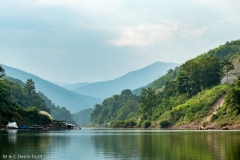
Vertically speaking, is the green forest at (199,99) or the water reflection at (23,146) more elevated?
the green forest at (199,99)

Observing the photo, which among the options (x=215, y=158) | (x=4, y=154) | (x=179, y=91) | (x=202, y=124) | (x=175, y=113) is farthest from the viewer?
(x=179, y=91)

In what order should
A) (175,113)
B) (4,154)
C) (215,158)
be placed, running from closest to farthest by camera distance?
(215,158) < (4,154) < (175,113)

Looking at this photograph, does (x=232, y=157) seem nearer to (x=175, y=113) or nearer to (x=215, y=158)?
(x=215, y=158)

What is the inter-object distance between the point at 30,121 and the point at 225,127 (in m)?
64.8

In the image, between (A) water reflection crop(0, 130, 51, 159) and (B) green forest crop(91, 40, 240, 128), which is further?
(B) green forest crop(91, 40, 240, 128)

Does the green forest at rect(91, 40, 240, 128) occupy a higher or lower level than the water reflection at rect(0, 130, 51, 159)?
higher

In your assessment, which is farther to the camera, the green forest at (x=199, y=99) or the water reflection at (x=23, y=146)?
the green forest at (x=199, y=99)

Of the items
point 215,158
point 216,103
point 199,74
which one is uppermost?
point 199,74

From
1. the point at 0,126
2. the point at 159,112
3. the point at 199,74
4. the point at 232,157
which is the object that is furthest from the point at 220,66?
the point at 232,157

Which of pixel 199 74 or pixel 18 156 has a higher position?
pixel 199 74

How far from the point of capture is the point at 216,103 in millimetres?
153125

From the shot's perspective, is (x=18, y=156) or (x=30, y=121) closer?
(x=18, y=156)

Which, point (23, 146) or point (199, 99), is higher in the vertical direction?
point (199, 99)

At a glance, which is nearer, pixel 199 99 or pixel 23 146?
pixel 23 146
